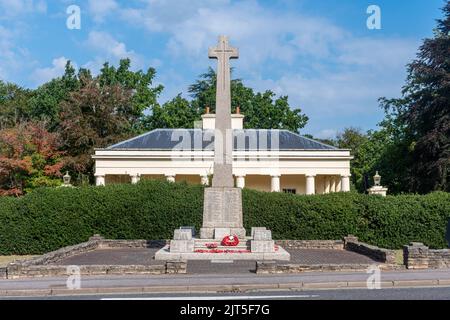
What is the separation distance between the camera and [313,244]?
25562mm

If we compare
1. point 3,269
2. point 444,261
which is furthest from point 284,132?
point 3,269

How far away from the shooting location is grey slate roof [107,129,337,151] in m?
47.6

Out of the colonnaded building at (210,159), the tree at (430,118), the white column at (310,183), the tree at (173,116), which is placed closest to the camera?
the tree at (430,118)

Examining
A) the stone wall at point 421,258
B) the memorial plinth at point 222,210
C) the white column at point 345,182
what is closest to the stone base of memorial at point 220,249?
the memorial plinth at point 222,210

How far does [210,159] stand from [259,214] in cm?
1939

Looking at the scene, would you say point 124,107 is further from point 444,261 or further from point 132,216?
point 444,261

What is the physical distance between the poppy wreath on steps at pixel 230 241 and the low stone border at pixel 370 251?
5135 millimetres

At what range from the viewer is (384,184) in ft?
164

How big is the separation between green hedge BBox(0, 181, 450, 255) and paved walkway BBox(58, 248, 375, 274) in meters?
2.61

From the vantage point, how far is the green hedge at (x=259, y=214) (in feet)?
87.7

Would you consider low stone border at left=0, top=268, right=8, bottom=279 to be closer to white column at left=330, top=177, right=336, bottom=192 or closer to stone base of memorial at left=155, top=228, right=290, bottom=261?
stone base of memorial at left=155, top=228, right=290, bottom=261

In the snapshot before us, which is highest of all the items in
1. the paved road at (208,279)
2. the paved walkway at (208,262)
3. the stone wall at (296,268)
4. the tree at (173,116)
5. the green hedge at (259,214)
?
the tree at (173,116)

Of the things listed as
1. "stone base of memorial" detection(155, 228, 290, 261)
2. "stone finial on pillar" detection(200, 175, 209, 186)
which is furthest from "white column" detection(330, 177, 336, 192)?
"stone base of memorial" detection(155, 228, 290, 261)

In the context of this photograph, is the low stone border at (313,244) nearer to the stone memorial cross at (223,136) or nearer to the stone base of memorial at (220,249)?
the stone base of memorial at (220,249)
